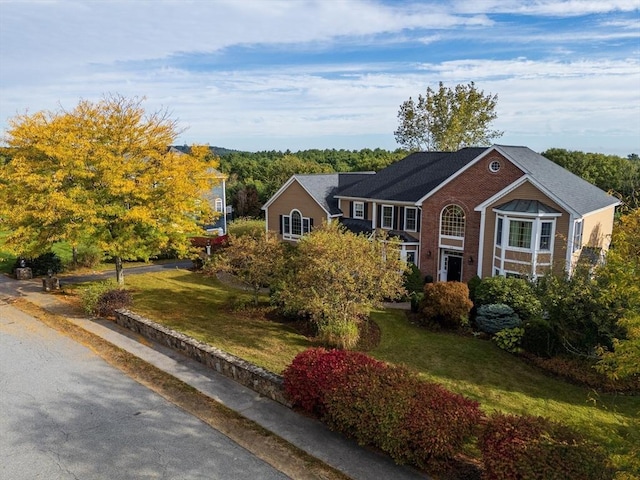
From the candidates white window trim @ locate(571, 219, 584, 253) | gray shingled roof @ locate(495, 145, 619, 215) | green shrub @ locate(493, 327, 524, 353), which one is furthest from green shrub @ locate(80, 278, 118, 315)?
white window trim @ locate(571, 219, 584, 253)

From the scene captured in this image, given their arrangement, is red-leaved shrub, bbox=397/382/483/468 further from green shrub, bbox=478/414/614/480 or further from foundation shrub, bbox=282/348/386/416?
foundation shrub, bbox=282/348/386/416

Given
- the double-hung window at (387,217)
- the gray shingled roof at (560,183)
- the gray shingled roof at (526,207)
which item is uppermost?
the gray shingled roof at (560,183)

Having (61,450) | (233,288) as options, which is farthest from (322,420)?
(233,288)

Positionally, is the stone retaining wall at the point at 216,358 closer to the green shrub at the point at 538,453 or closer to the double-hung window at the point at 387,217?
the green shrub at the point at 538,453

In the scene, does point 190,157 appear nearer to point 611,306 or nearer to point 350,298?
point 350,298

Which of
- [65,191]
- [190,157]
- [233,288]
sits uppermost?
[190,157]

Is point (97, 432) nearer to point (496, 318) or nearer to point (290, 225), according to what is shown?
point (496, 318)

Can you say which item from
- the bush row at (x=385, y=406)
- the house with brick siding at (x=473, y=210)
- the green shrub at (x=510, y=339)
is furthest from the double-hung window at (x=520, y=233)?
the bush row at (x=385, y=406)
